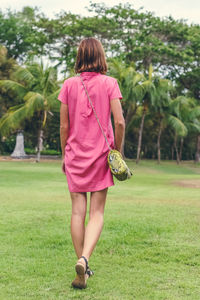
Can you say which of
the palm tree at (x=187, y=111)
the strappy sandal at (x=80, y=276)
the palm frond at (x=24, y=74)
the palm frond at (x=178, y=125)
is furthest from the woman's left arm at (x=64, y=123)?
the palm tree at (x=187, y=111)

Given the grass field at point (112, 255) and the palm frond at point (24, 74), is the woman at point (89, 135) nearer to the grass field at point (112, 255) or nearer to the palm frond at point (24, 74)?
the grass field at point (112, 255)

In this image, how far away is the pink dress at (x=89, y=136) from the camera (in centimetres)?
387

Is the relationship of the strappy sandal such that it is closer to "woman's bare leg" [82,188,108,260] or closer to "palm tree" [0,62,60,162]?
"woman's bare leg" [82,188,108,260]

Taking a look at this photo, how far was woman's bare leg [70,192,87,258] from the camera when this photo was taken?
386 cm

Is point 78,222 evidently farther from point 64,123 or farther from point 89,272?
point 64,123

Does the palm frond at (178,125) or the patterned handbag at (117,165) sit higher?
the palm frond at (178,125)

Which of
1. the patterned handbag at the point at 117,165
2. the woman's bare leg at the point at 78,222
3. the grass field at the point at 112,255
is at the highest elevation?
the patterned handbag at the point at 117,165

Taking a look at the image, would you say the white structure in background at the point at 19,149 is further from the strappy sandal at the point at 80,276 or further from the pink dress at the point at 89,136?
the strappy sandal at the point at 80,276

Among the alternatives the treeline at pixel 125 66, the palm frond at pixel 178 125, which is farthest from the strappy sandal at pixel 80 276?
the palm frond at pixel 178 125

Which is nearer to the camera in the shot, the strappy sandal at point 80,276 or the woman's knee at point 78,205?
the strappy sandal at point 80,276

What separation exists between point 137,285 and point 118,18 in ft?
101

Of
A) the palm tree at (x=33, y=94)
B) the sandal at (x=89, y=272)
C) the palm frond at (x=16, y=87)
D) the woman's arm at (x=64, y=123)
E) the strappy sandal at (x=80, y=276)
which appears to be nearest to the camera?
the strappy sandal at (x=80, y=276)

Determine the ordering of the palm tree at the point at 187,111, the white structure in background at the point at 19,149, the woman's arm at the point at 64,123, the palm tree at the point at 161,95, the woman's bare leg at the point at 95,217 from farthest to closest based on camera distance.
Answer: the white structure in background at the point at 19,149 → the palm tree at the point at 187,111 → the palm tree at the point at 161,95 → the woman's arm at the point at 64,123 → the woman's bare leg at the point at 95,217

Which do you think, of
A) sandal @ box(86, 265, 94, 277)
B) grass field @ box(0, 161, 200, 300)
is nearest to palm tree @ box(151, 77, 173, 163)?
grass field @ box(0, 161, 200, 300)
